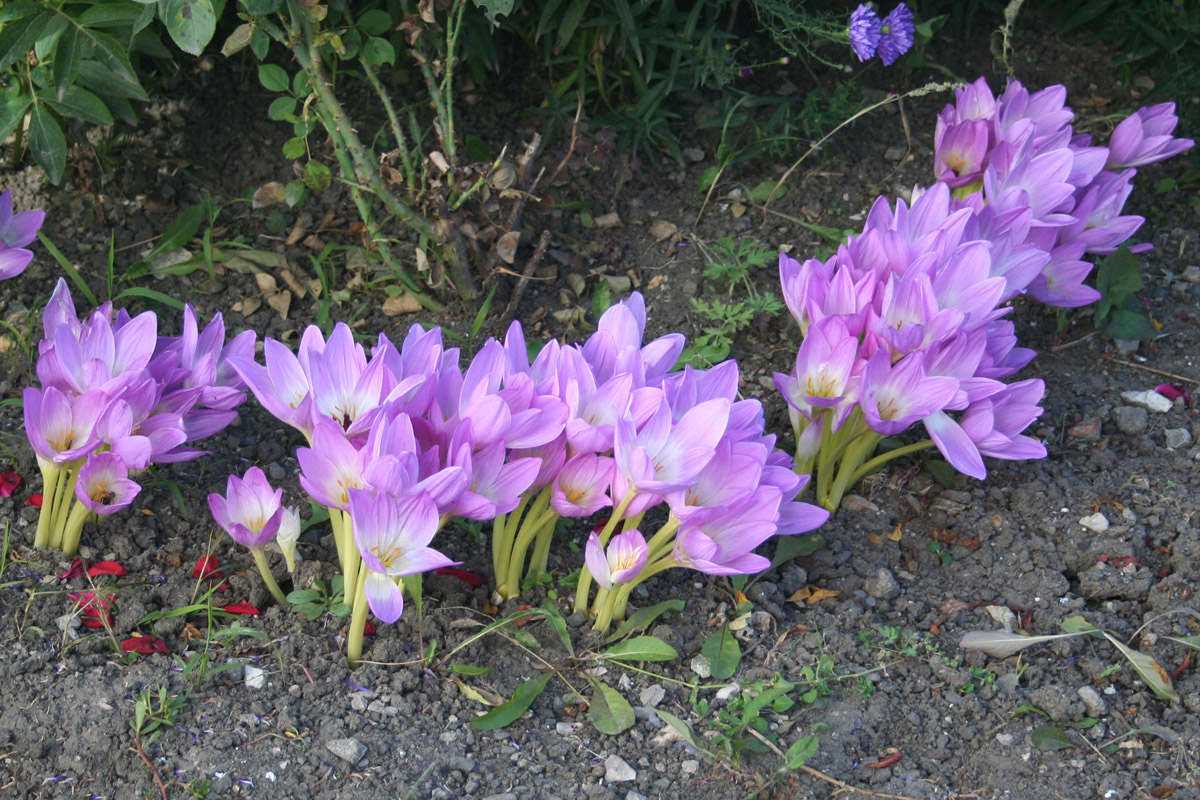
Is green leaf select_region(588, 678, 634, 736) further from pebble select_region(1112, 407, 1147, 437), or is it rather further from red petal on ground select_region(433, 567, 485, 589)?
pebble select_region(1112, 407, 1147, 437)

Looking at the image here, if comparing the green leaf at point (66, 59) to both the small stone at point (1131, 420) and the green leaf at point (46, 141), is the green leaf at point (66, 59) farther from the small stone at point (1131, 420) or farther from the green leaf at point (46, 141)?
the small stone at point (1131, 420)

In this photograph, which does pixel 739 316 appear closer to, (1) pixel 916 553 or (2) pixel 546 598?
(1) pixel 916 553


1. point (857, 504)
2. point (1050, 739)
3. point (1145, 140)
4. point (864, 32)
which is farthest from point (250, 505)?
point (1145, 140)

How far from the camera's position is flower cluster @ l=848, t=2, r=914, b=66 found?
8.39 ft

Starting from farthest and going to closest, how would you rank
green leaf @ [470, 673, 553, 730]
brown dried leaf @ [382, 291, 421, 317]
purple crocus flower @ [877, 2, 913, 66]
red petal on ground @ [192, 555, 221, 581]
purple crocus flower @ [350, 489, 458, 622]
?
purple crocus flower @ [877, 2, 913, 66], brown dried leaf @ [382, 291, 421, 317], red petal on ground @ [192, 555, 221, 581], green leaf @ [470, 673, 553, 730], purple crocus flower @ [350, 489, 458, 622]

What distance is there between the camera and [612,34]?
273cm

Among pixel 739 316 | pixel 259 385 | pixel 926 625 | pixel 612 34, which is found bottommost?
pixel 926 625

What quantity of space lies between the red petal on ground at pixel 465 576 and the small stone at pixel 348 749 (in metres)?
0.38

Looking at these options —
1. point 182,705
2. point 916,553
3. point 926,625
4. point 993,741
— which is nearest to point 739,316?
point 916,553

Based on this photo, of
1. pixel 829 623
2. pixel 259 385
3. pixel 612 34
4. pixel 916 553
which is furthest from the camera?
pixel 612 34

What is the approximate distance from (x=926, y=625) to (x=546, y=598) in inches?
25.9

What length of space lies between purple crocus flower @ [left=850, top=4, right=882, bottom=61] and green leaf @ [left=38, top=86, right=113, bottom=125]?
5.30 ft

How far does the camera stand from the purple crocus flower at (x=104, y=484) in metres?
1.77

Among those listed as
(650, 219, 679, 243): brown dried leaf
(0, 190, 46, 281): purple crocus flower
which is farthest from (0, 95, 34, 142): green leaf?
(650, 219, 679, 243): brown dried leaf
